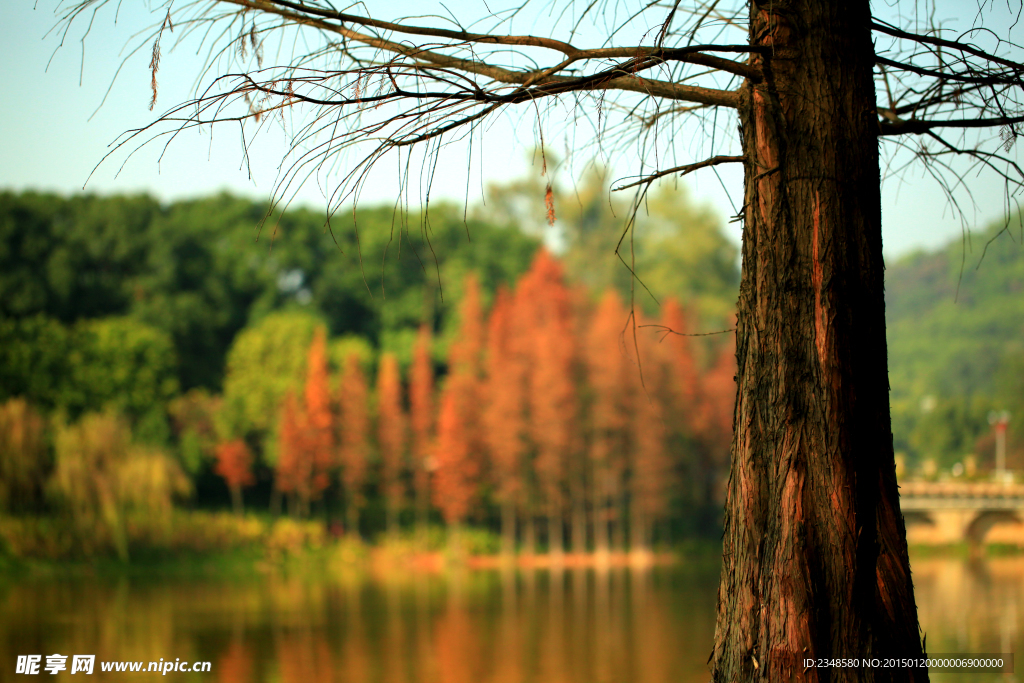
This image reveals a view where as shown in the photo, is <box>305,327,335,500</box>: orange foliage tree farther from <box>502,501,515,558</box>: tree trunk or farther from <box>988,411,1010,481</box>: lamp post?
<box>988,411,1010,481</box>: lamp post

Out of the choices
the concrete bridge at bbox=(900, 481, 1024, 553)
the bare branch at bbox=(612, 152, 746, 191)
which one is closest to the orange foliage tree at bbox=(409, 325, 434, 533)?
the concrete bridge at bbox=(900, 481, 1024, 553)

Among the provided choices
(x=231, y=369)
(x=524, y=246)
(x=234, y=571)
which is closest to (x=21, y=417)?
(x=234, y=571)

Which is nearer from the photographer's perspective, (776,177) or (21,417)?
(776,177)

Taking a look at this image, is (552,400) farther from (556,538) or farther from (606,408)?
(556,538)

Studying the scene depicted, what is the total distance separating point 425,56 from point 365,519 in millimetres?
20704

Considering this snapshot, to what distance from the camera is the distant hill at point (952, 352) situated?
2872 cm

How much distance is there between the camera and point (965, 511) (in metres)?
22.5

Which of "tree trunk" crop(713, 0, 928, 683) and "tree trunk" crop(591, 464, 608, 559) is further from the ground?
"tree trunk" crop(713, 0, 928, 683)

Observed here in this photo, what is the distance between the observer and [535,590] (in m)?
14.4

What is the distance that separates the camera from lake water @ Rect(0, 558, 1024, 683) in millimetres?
7188

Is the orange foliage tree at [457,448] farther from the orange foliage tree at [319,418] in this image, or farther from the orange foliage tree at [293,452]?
the orange foliage tree at [293,452]

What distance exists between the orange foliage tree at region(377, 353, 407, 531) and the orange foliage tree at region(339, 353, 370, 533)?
368 mm

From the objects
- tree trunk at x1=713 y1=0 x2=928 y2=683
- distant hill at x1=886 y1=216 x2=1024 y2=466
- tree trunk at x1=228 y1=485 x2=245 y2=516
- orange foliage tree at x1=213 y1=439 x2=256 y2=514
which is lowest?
tree trunk at x1=228 y1=485 x2=245 y2=516

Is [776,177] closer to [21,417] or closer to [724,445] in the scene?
[21,417]
